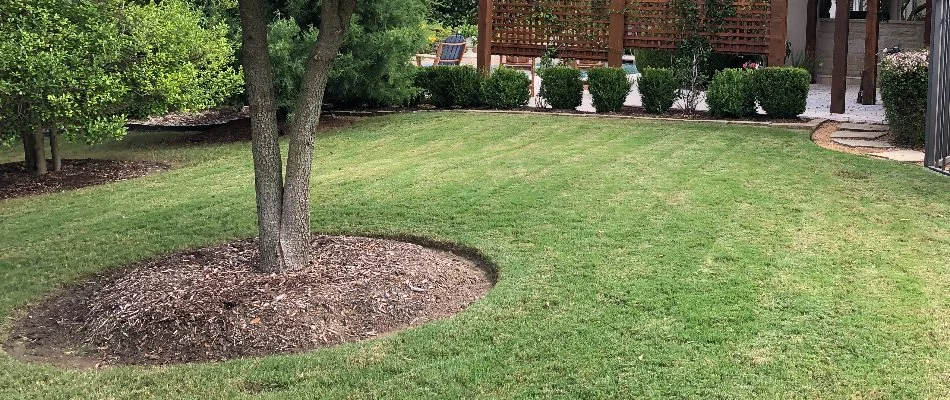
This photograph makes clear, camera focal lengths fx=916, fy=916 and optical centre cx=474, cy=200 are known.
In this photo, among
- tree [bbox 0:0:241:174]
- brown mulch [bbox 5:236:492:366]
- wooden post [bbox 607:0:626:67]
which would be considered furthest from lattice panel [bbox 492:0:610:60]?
brown mulch [bbox 5:236:492:366]

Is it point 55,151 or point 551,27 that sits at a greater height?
point 551,27

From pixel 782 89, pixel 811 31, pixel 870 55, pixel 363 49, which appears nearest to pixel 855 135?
Result: pixel 782 89

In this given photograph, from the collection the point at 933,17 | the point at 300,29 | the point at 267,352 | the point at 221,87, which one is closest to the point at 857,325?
the point at 267,352

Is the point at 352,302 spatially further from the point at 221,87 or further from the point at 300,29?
the point at 300,29

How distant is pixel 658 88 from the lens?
427 inches

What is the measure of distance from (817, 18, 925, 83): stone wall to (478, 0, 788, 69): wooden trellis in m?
4.32

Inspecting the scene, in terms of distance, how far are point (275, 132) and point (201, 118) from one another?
883 cm

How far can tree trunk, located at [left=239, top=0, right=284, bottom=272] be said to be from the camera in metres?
4.71

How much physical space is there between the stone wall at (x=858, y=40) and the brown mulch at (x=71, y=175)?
36.5 ft

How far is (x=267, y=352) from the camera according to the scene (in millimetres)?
4078

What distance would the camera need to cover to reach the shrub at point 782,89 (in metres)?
10.1

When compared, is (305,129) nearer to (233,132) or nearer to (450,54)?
(233,132)

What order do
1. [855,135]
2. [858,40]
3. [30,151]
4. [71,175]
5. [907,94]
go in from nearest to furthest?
[907,94]
[71,175]
[30,151]
[855,135]
[858,40]

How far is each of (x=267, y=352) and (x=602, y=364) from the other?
1.49 meters
